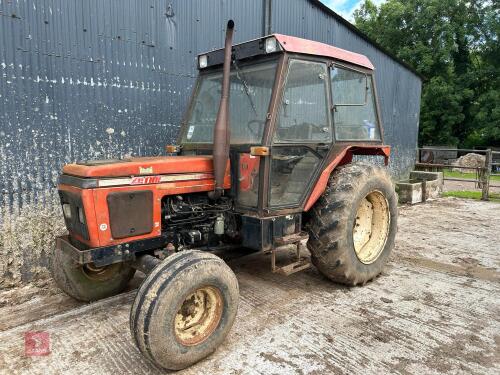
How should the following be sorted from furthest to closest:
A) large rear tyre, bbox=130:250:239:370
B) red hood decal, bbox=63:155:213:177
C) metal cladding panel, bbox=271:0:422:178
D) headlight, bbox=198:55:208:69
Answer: metal cladding panel, bbox=271:0:422:178, headlight, bbox=198:55:208:69, red hood decal, bbox=63:155:213:177, large rear tyre, bbox=130:250:239:370

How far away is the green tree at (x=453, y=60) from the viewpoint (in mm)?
22234

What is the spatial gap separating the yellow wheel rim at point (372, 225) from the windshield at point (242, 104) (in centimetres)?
156

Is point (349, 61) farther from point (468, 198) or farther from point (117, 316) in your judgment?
point (468, 198)

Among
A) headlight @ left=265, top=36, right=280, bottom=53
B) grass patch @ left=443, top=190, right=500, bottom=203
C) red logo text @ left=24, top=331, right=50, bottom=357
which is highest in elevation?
headlight @ left=265, top=36, right=280, bottom=53

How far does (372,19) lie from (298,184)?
26.5 m

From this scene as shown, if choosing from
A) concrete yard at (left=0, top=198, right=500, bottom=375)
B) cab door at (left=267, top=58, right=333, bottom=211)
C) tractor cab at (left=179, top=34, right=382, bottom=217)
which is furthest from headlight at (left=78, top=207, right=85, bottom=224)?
cab door at (left=267, top=58, right=333, bottom=211)

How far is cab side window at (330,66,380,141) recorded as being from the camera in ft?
12.4

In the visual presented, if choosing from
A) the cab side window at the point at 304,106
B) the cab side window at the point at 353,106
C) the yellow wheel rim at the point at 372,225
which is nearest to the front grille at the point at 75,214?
the cab side window at the point at 304,106

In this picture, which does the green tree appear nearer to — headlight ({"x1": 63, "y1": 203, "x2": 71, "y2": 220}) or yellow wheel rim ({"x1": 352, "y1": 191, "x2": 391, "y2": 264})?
yellow wheel rim ({"x1": 352, "y1": 191, "x2": 391, "y2": 264})

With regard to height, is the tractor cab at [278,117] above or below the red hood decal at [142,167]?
Answer: above

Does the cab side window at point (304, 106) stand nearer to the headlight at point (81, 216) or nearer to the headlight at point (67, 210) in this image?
the headlight at point (81, 216)

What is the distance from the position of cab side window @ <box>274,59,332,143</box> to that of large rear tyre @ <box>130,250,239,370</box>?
1.25 metres

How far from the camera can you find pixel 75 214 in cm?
300

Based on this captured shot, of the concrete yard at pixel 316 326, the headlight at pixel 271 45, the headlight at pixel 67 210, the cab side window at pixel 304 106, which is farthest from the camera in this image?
the cab side window at pixel 304 106
